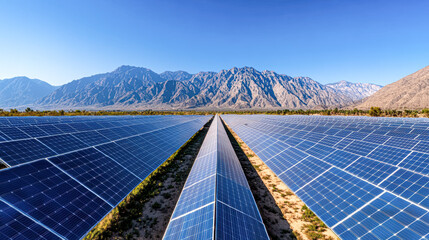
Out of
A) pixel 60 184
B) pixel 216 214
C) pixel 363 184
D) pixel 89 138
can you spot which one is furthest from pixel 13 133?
pixel 363 184

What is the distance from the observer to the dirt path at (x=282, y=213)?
378 inches

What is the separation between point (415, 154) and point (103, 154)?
2317 cm

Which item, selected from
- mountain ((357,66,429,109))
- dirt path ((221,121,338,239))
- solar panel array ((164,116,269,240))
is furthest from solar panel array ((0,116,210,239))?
mountain ((357,66,429,109))

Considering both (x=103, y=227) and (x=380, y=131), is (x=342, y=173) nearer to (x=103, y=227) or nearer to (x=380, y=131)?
(x=103, y=227)

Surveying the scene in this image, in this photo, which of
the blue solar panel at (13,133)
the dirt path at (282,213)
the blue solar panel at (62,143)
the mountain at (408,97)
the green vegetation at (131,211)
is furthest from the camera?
the mountain at (408,97)

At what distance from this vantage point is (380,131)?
69.9ft

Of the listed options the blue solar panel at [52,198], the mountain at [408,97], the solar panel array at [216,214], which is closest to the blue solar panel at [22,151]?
the blue solar panel at [52,198]

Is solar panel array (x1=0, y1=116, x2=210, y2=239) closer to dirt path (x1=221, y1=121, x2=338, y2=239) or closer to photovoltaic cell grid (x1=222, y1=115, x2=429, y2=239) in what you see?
dirt path (x1=221, y1=121, x2=338, y2=239)

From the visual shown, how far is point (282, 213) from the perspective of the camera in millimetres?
11352

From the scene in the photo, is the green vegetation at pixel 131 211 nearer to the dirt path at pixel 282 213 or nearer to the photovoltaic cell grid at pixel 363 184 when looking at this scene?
the dirt path at pixel 282 213

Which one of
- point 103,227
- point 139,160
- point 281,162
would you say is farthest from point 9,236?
point 281,162

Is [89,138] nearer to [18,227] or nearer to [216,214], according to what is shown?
[18,227]

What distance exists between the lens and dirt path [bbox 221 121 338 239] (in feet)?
31.5

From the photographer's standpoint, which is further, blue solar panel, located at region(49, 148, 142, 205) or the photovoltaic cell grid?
blue solar panel, located at region(49, 148, 142, 205)
